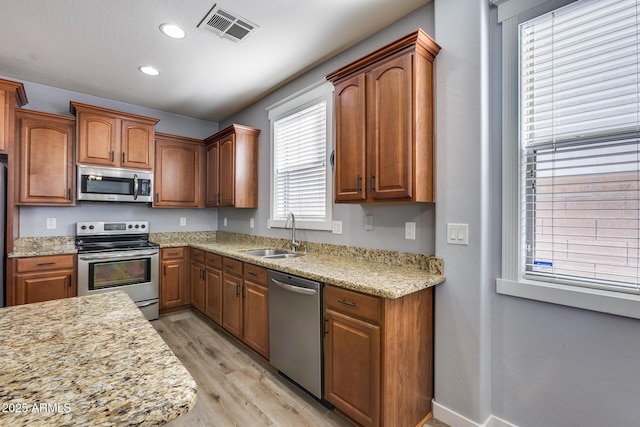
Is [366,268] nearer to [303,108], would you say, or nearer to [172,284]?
[303,108]

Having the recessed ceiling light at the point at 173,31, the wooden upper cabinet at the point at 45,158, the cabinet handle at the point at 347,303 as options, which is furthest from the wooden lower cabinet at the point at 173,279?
the cabinet handle at the point at 347,303

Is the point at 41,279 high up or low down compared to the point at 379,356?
up

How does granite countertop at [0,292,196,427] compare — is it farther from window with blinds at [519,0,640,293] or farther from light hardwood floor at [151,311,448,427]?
window with blinds at [519,0,640,293]

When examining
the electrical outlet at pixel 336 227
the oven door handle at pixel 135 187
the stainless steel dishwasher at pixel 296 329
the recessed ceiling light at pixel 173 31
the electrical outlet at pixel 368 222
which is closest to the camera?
the stainless steel dishwasher at pixel 296 329

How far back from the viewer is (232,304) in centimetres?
297

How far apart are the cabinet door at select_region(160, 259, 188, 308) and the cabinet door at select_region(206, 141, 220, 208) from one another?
91 cm

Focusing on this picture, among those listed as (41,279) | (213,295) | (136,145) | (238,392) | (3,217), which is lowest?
(238,392)

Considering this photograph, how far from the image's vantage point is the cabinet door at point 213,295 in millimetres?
3223

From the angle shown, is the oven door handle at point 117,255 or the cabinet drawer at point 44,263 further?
the oven door handle at point 117,255

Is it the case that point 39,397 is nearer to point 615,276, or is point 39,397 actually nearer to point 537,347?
point 537,347

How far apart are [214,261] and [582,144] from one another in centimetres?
324

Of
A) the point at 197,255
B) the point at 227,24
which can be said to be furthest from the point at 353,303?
the point at 197,255

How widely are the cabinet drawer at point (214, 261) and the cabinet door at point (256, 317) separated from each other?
2.06ft

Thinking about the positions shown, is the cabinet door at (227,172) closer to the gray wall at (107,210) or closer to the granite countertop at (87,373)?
the gray wall at (107,210)
